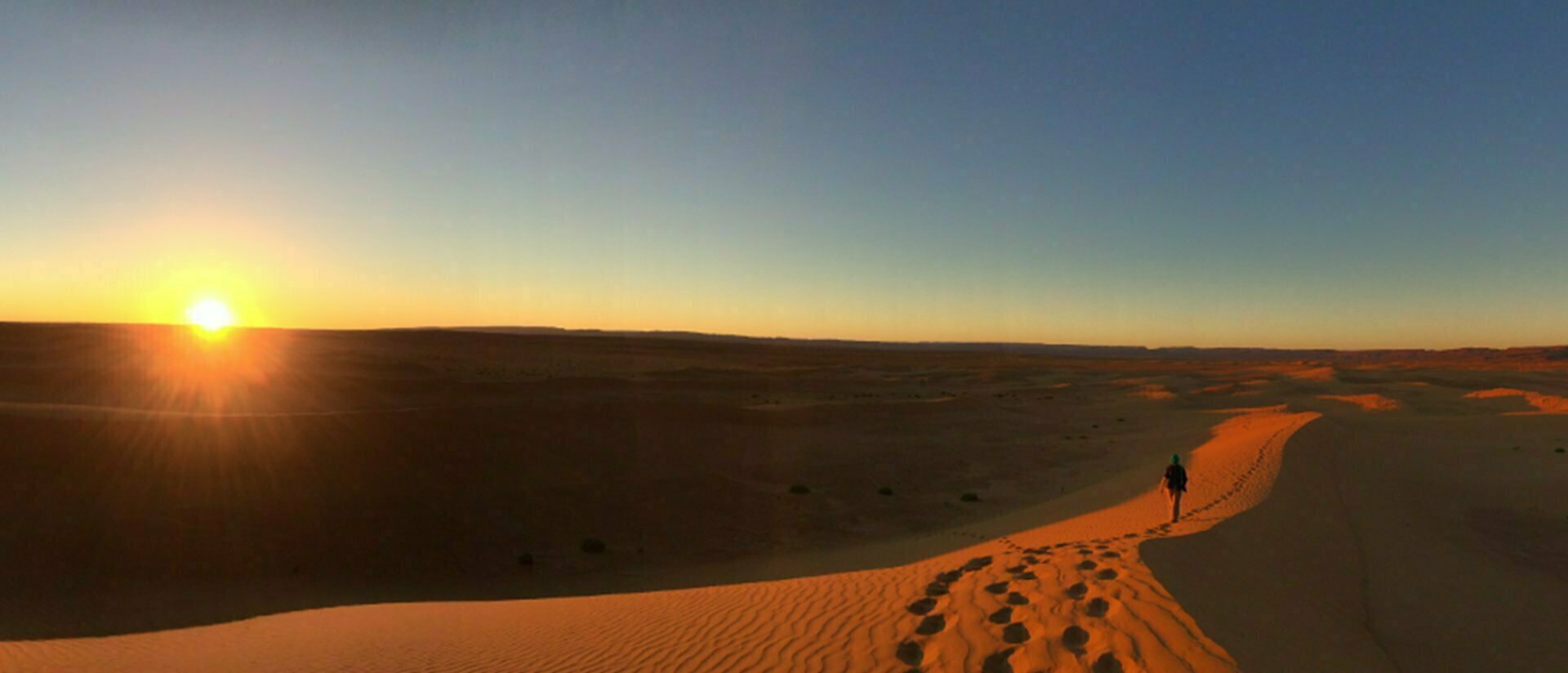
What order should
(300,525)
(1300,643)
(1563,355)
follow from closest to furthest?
(1300,643), (300,525), (1563,355)

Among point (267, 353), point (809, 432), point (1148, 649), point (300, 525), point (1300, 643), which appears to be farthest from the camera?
point (267, 353)

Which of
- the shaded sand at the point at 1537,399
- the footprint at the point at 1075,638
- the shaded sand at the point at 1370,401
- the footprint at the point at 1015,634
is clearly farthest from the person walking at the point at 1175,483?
the shaded sand at the point at 1370,401

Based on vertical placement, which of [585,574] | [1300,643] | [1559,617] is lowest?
[585,574]

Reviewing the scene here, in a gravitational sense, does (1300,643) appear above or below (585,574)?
above

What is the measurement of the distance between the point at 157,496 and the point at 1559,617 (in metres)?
25.0

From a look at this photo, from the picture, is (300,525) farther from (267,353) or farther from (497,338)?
(497,338)

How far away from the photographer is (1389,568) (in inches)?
444

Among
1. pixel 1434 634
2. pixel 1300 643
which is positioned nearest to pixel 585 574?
pixel 1300 643

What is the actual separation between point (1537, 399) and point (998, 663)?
165 ft

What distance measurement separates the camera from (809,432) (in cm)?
3095

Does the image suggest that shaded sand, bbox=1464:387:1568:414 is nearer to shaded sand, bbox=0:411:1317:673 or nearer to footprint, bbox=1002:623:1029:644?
shaded sand, bbox=0:411:1317:673

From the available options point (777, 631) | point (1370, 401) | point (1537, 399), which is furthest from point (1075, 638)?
point (1537, 399)

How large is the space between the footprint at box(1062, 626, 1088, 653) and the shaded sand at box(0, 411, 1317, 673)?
2 centimetres

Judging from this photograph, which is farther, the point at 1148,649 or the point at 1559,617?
the point at 1559,617
